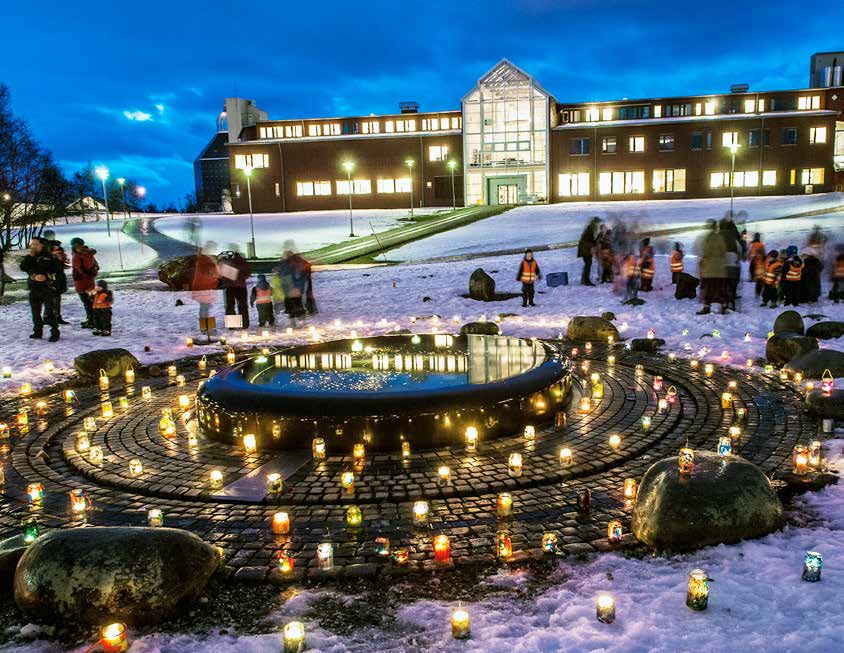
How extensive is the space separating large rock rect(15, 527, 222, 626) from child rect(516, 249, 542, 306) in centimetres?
1379

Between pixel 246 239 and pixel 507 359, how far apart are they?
34.7 m

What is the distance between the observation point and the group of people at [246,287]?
14.0 meters

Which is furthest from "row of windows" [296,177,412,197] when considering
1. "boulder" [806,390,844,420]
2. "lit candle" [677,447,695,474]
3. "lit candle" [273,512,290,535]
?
"lit candle" [677,447,695,474]

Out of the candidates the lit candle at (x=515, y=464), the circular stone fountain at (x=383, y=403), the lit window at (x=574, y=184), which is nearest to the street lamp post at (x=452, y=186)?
the lit window at (x=574, y=184)

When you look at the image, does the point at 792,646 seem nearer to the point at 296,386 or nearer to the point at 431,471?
the point at 431,471

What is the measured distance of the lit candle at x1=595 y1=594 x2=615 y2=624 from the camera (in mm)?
3918

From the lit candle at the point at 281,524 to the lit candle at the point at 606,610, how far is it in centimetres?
257

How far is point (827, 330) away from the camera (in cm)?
1223

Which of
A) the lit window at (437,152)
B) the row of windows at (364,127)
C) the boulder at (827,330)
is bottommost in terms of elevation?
the boulder at (827,330)

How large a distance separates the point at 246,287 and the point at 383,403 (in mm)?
9550

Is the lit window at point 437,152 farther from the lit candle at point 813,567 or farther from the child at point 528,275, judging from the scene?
the lit candle at point 813,567

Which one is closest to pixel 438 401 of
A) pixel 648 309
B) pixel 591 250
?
pixel 648 309

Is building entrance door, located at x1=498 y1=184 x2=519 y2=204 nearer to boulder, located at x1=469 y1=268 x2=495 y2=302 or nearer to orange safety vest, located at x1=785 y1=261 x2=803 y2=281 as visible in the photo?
boulder, located at x1=469 y1=268 x2=495 y2=302

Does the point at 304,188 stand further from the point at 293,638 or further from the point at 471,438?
the point at 293,638
